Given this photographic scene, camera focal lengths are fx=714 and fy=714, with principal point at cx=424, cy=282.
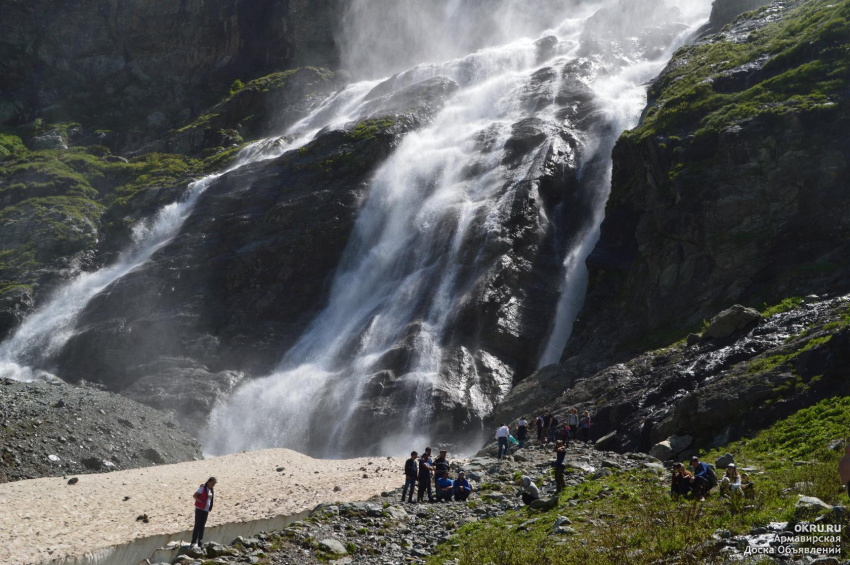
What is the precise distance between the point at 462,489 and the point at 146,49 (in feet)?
302

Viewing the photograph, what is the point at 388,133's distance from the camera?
59.8 m

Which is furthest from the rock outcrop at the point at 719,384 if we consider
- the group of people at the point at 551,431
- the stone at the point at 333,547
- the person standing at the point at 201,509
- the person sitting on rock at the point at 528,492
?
the person standing at the point at 201,509

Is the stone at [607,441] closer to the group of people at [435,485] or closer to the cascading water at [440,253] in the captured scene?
the group of people at [435,485]

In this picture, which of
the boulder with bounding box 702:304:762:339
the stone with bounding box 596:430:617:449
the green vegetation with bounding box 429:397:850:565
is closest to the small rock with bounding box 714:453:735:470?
the green vegetation with bounding box 429:397:850:565

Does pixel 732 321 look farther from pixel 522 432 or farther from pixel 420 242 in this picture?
pixel 420 242

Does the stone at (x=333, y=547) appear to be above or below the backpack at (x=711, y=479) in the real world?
below

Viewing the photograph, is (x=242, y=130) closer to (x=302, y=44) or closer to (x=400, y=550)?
(x=302, y=44)

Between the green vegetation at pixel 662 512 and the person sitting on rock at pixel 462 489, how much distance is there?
2836mm

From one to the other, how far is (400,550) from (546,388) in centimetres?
1804

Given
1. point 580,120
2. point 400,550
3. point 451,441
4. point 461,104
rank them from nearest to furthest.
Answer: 1. point 400,550
2. point 451,441
3. point 580,120
4. point 461,104

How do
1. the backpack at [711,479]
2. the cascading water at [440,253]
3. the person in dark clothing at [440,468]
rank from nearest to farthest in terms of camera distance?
the backpack at [711,479]
the person in dark clothing at [440,468]
the cascading water at [440,253]

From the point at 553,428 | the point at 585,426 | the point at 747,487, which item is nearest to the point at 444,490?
the point at 585,426

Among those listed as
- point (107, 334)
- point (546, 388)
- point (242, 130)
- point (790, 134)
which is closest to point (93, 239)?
point (107, 334)

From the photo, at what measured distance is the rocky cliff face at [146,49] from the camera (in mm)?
91688
